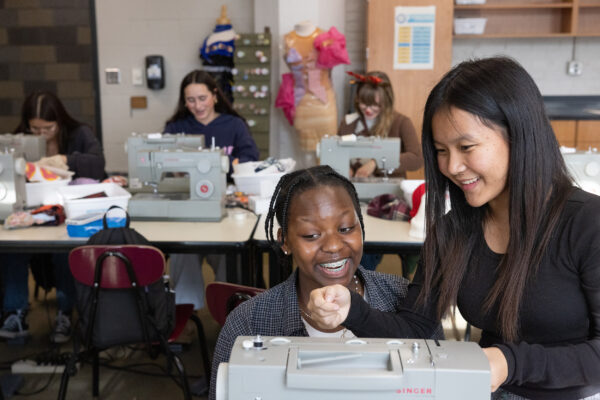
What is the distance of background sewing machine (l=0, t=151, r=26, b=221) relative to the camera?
261cm

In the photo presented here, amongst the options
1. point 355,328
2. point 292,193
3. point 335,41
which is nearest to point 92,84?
point 335,41

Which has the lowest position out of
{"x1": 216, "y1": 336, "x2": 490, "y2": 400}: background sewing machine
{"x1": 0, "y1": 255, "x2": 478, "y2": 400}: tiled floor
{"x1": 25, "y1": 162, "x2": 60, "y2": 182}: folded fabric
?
{"x1": 0, "y1": 255, "x2": 478, "y2": 400}: tiled floor

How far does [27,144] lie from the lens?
3.09m

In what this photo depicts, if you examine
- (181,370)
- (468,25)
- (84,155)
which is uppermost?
(468,25)

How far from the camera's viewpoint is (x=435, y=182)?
1195mm

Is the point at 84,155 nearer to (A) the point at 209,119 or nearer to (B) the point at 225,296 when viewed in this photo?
(A) the point at 209,119

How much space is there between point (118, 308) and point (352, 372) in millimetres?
1577

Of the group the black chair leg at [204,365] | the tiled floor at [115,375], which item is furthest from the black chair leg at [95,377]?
the black chair leg at [204,365]

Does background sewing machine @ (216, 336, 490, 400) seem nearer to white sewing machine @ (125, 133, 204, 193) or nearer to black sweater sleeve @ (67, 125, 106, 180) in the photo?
white sewing machine @ (125, 133, 204, 193)

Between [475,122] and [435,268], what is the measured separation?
316 millimetres

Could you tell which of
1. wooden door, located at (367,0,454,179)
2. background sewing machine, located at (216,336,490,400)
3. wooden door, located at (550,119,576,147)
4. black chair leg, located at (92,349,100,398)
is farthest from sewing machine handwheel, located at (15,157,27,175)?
wooden door, located at (550,119,576,147)

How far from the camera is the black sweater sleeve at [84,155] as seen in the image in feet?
11.0

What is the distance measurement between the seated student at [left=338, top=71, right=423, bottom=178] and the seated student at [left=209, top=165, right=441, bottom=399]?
220 cm

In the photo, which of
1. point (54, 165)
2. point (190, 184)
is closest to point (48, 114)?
point (54, 165)
